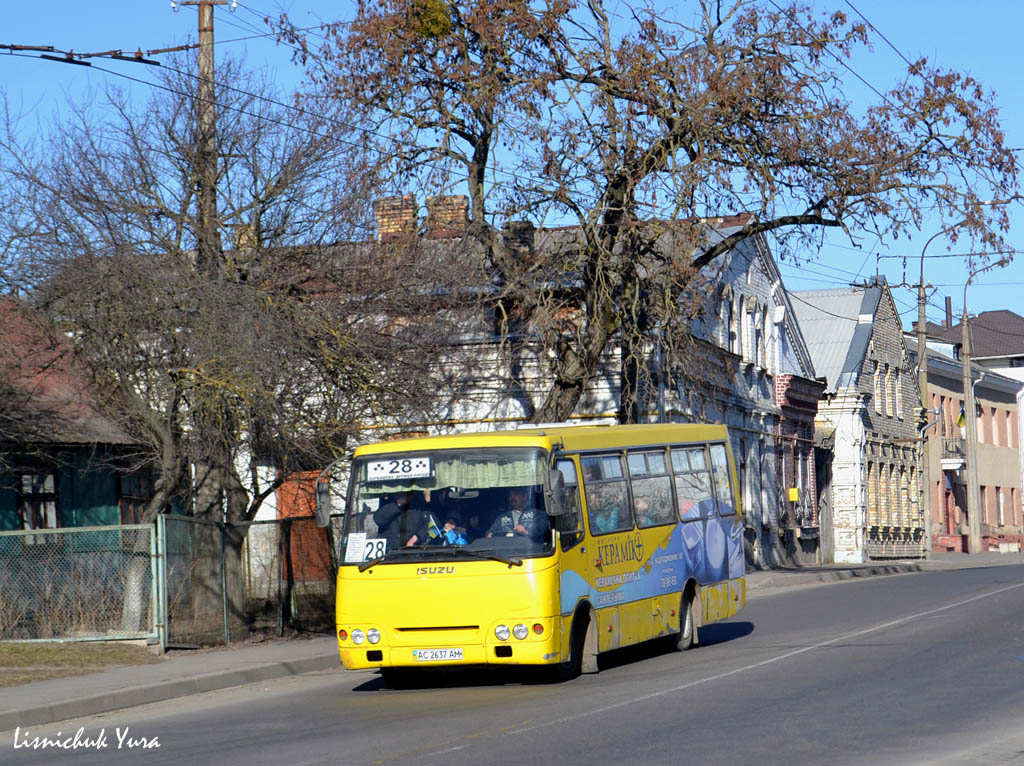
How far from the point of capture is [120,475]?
26.9 metres

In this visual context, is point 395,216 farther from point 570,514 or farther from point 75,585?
point 570,514

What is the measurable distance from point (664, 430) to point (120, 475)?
1278cm

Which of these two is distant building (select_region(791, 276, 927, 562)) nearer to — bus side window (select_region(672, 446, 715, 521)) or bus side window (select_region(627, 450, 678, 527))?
bus side window (select_region(672, 446, 715, 521))

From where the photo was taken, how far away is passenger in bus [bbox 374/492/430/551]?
1459cm

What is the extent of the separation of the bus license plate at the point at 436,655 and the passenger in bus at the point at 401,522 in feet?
3.52

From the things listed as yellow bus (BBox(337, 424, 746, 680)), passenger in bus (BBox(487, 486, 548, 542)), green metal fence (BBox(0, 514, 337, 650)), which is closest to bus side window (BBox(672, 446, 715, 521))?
yellow bus (BBox(337, 424, 746, 680))

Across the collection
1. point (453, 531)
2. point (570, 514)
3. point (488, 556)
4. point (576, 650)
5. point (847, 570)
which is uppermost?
point (570, 514)

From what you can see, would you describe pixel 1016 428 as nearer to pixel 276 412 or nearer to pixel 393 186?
pixel 393 186

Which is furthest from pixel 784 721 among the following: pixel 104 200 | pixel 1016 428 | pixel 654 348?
pixel 1016 428

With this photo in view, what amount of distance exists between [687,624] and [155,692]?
6.64 m

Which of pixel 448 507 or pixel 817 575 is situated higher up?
pixel 448 507

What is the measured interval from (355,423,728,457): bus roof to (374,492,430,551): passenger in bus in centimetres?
58

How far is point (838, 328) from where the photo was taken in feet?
175

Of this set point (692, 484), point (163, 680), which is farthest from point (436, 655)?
point (692, 484)
